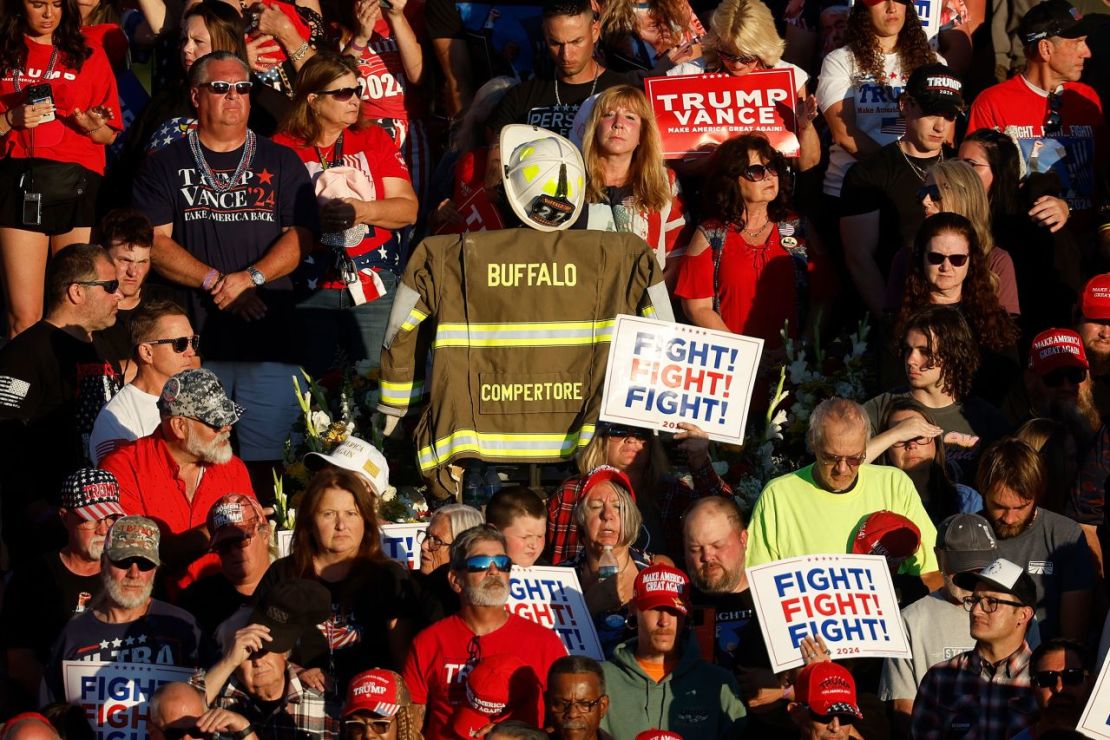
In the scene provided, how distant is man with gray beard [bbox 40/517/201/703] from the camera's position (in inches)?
405

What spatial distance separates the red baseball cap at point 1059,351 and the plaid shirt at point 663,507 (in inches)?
69.2

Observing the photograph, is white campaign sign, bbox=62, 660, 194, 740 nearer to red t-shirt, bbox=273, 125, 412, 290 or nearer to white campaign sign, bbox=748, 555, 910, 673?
white campaign sign, bbox=748, 555, 910, 673

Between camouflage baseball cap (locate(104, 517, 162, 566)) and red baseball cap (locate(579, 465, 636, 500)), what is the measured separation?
7.16 ft

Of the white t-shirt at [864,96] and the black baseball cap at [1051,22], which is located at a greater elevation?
the black baseball cap at [1051,22]

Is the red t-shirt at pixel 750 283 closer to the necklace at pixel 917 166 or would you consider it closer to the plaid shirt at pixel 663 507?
the necklace at pixel 917 166

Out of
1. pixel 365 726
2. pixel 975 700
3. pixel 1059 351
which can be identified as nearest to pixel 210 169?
pixel 365 726

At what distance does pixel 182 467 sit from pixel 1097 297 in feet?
16.0

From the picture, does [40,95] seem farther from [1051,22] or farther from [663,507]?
[1051,22]

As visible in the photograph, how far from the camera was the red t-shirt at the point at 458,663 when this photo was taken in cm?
1002

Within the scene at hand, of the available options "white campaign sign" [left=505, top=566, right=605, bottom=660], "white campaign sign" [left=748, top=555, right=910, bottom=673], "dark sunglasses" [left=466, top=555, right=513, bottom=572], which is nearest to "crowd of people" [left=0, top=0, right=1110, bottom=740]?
"dark sunglasses" [left=466, top=555, right=513, bottom=572]

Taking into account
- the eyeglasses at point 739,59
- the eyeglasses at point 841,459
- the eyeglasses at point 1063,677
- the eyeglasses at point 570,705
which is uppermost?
the eyeglasses at point 739,59

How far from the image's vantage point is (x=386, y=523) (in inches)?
471

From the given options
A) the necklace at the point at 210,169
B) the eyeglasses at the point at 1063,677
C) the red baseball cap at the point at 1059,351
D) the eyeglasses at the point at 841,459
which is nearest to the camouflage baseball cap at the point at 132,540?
the eyeglasses at the point at 841,459

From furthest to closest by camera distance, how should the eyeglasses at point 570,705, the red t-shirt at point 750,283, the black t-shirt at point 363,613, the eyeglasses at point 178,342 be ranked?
1. the red t-shirt at point 750,283
2. the eyeglasses at point 178,342
3. the black t-shirt at point 363,613
4. the eyeglasses at point 570,705
